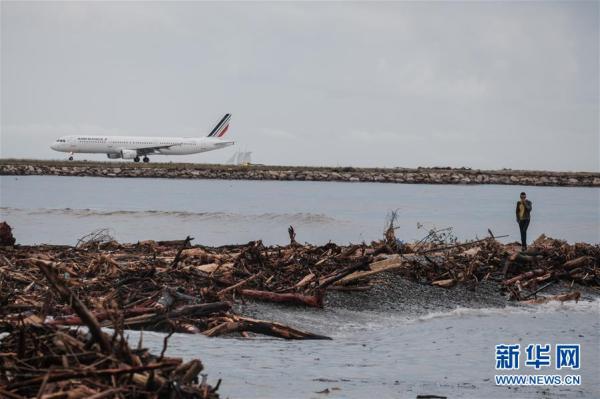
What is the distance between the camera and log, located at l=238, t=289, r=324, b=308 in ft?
53.6

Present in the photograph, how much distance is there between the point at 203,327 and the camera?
14.1m

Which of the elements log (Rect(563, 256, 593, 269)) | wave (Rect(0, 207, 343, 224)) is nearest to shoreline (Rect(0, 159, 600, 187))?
wave (Rect(0, 207, 343, 224))

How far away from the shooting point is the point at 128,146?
116m

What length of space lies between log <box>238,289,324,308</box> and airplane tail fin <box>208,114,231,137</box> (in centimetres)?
12765

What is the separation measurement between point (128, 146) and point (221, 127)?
2943 cm

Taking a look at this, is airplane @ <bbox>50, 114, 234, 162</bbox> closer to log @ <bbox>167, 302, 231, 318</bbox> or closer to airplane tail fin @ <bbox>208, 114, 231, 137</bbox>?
airplane tail fin @ <bbox>208, 114, 231, 137</bbox>

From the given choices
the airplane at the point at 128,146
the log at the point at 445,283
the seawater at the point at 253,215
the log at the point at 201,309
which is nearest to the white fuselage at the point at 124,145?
the airplane at the point at 128,146

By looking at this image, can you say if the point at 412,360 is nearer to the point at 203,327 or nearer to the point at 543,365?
the point at 543,365

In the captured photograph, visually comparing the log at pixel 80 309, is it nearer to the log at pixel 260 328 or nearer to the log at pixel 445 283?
the log at pixel 260 328

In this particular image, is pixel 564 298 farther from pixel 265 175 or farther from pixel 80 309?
pixel 265 175

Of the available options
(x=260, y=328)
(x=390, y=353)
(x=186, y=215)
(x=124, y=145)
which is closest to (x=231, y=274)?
(x=260, y=328)

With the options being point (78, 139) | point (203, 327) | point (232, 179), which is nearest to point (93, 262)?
point (203, 327)

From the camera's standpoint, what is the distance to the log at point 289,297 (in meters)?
16.3

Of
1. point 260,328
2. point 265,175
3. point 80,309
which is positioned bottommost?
point 260,328
